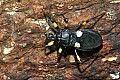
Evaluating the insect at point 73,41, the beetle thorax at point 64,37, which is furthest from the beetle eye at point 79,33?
the beetle thorax at point 64,37

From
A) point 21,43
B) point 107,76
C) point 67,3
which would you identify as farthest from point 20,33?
point 107,76

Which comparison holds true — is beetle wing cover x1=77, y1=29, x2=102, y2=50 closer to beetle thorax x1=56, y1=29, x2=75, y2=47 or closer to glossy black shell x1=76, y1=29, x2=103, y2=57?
glossy black shell x1=76, y1=29, x2=103, y2=57

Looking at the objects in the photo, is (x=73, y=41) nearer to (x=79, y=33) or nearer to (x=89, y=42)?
(x=79, y=33)

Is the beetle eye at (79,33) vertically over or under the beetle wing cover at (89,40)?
over

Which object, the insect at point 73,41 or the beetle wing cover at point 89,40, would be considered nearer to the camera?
the beetle wing cover at point 89,40

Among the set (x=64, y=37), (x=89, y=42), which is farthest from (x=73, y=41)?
(x=89, y=42)

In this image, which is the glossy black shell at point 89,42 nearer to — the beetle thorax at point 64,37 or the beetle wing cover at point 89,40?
the beetle wing cover at point 89,40

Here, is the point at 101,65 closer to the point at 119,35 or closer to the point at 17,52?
the point at 119,35

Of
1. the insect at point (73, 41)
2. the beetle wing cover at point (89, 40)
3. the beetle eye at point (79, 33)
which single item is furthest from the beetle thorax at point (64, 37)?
the beetle wing cover at point (89, 40)
